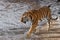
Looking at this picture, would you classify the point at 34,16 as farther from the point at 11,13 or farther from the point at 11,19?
the point at 11,13

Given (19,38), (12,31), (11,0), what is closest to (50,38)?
(19,38)

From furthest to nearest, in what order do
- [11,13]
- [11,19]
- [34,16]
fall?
[11,13], [11,19], [34,16]

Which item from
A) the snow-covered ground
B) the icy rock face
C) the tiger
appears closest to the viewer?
the tiger

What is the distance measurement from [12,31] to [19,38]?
0.35 meters

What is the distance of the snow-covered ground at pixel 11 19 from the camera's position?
10.8 ft

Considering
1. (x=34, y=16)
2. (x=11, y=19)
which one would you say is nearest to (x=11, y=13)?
(x=11, y=19)

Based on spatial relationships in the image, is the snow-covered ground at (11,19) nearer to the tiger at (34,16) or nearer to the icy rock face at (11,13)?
the icy rock face at (11,13)

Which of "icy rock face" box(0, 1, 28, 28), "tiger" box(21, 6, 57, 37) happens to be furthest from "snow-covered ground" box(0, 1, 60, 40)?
"tiger" box(21, 6, 57, 37)

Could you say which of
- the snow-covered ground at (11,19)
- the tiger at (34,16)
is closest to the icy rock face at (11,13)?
the snow-covered ground at (11,19)

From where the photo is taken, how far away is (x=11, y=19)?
400 centimetres

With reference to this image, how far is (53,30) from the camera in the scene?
136 inches

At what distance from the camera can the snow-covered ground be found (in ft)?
10.8

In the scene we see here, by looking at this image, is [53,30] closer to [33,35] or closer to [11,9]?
[33,35]

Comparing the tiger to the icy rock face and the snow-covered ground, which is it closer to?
the snow-covered ground
